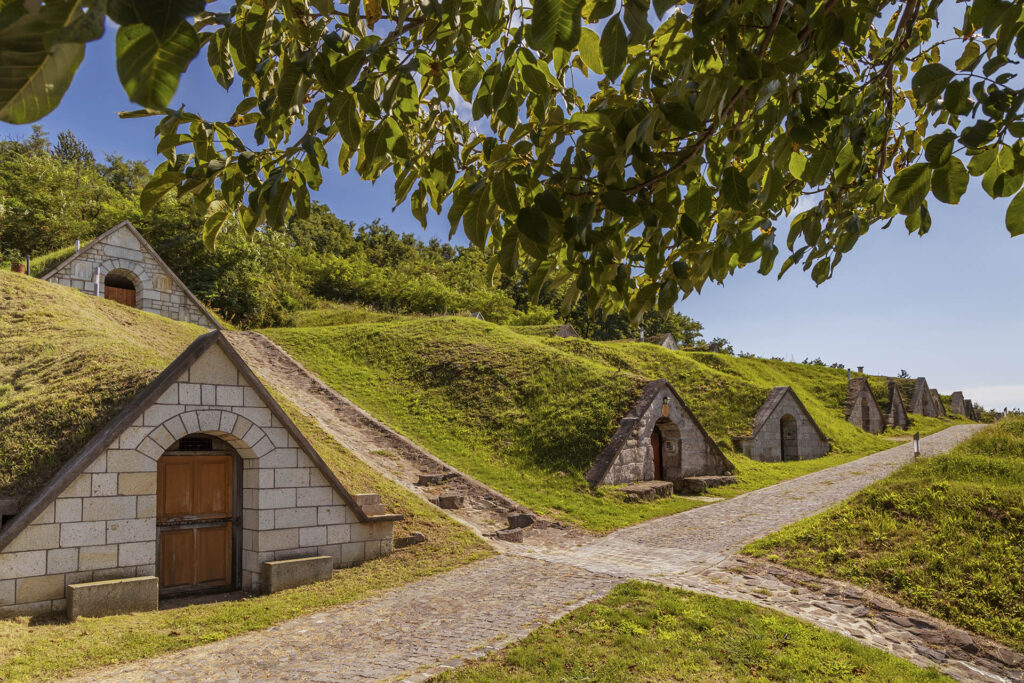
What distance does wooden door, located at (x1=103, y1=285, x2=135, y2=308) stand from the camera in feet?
64.6

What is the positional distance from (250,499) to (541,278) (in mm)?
7247

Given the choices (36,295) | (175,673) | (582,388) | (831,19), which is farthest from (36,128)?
(831,19)

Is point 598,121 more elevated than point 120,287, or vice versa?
point 120,287

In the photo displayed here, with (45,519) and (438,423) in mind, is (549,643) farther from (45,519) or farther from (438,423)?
(438,423)

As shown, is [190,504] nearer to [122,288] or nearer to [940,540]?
[940,540]

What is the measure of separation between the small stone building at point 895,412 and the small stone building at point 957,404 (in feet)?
53.1

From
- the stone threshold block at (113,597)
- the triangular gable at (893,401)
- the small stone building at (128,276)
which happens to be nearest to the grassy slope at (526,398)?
the small stone building at (128,276)

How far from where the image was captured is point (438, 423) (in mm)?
18234

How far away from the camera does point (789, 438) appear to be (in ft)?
71.9

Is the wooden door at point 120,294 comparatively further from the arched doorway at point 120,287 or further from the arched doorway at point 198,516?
the arched doorway at point 198,516

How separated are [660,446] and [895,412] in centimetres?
2415

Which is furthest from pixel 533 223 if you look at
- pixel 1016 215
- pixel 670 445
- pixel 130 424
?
pixel 670 445

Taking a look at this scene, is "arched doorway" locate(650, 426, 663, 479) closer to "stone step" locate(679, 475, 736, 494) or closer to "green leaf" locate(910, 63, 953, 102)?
"stone step" locate(679, 475, 736, 494)

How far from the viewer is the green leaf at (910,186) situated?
253 centimetres
